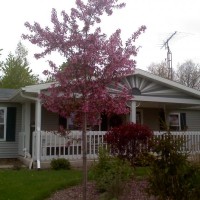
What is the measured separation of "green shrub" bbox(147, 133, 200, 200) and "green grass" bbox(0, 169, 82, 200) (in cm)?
316

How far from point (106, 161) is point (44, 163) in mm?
5103

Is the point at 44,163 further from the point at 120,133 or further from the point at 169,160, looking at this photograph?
the point at 169,160

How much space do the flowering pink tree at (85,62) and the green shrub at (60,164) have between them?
5697 mm

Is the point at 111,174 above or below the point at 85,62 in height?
below

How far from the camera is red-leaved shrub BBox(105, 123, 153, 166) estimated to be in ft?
34.7

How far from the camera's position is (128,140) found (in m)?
10.7

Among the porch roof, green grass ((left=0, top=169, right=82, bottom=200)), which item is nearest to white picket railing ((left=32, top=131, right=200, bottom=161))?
green grass ((left=0, top=169, right=82, bottom=200))

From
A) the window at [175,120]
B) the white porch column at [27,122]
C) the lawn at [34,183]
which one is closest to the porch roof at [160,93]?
the white porch column at [27,122]

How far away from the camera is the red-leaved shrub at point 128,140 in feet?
34.7

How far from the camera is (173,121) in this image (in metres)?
22.1

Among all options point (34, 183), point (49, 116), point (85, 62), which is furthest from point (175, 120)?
point (85, 62)

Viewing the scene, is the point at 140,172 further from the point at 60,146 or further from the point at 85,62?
the point at 85,62

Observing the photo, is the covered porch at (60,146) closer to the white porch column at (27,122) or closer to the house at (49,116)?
the house at (49,116)

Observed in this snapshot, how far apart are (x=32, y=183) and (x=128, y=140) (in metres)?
2.95
